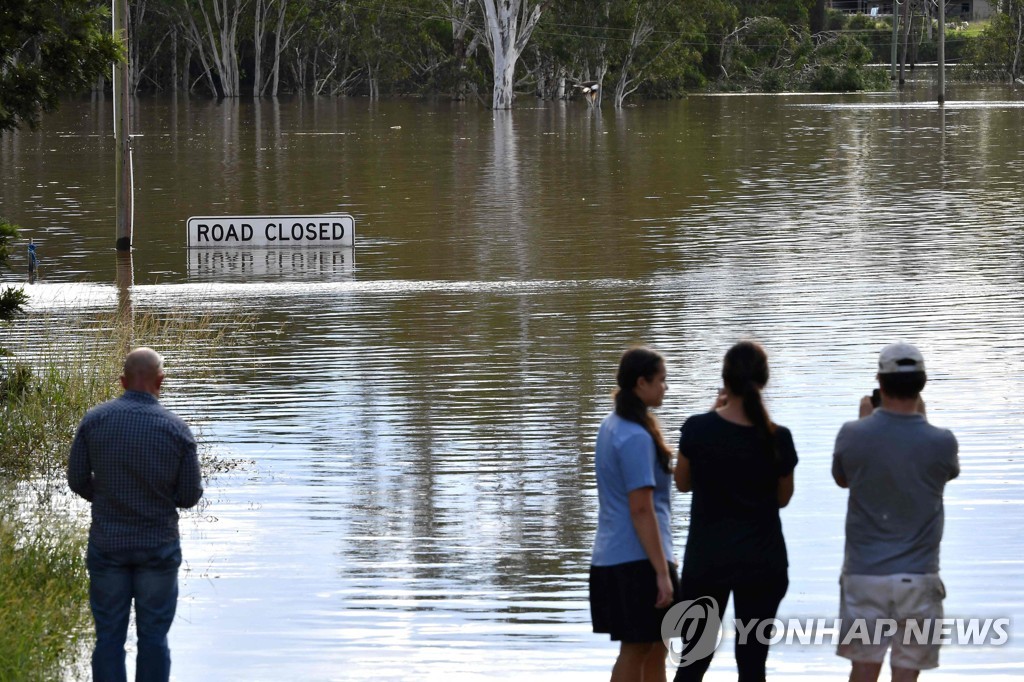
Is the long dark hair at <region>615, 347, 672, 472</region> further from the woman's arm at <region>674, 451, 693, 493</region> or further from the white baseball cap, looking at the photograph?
the white baseball cap

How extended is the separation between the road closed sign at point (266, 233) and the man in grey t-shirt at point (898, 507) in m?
20.2

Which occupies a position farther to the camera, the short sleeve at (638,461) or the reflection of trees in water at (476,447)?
the reflection of trees in water at (476,447)

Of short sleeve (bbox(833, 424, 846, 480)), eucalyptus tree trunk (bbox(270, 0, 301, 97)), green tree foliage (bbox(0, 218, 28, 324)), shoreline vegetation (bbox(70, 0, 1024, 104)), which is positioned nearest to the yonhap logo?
short sleeve (bbox(833, 424, 846, 480))

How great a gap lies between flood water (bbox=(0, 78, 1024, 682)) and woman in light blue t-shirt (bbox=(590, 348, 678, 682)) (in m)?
1.16

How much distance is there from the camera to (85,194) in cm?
3616

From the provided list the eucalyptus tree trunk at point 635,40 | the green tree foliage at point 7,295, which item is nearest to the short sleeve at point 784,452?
the green tree foliage at point 7,295

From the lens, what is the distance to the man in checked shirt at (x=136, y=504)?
19.9 ft

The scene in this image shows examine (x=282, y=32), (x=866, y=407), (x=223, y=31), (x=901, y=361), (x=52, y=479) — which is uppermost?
(x=282, y=32)

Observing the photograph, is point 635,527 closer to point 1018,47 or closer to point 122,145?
point 122,145

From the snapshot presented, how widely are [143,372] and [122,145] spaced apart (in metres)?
18.2

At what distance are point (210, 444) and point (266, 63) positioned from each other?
10790 cm

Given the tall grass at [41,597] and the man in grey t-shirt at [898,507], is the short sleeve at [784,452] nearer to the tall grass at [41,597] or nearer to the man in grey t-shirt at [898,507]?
the man in grey t-shirt at [898,507]

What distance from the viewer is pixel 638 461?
5.58m

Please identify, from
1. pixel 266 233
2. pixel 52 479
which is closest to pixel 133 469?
pixel 52 479
